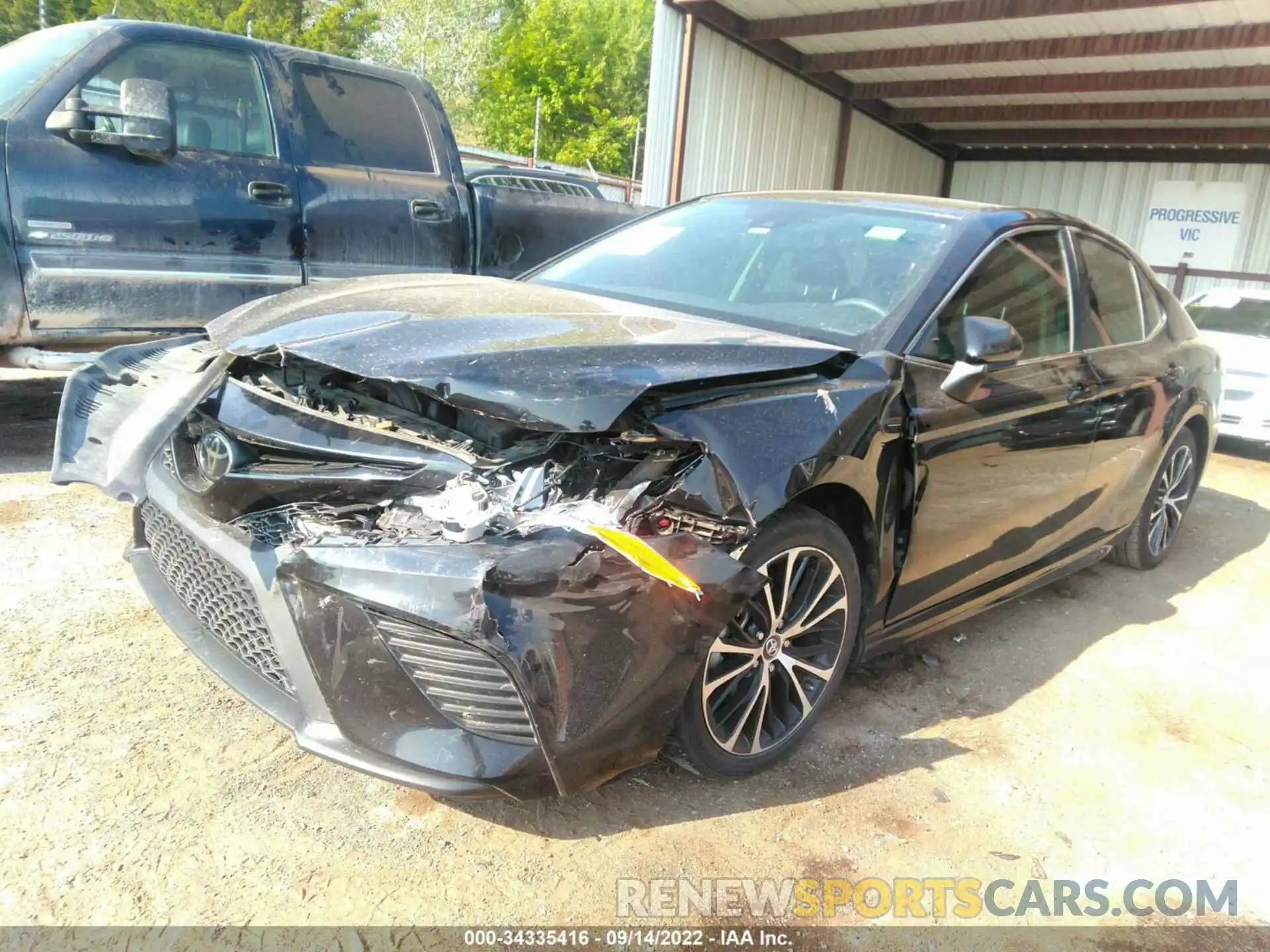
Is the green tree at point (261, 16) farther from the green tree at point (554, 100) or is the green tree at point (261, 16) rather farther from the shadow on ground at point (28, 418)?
the shadow on ground at point (28, 418)

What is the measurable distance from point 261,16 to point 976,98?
38.3 meters

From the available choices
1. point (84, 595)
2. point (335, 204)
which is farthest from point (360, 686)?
point (335, 204)

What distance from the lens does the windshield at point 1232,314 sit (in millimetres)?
8742

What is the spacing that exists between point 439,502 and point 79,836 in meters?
1.16

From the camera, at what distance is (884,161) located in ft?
54.7

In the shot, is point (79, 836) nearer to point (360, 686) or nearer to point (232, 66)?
point (360, 686)

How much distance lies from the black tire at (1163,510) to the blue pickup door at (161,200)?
4529 mm

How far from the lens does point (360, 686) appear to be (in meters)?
2.02

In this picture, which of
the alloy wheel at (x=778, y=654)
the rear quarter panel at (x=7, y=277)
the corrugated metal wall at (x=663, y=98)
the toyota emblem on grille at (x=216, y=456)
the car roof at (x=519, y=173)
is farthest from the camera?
the corrugated metal wall at (x=663, y=98)

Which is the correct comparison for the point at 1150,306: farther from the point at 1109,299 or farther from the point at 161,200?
the point at 161,200

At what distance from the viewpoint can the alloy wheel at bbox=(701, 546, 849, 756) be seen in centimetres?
246

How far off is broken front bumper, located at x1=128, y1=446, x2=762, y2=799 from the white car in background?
7250 mm

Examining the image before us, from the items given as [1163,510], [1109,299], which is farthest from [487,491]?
[1163,510]

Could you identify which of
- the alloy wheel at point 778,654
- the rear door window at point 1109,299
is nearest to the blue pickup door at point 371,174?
the rear door window at point 1109,299
